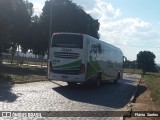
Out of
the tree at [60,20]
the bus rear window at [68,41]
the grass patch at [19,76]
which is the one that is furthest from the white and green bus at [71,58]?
the tree at [60,20]

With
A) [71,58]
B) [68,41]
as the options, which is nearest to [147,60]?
[68,41]

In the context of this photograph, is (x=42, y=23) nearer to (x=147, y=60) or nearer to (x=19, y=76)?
(x=19, y=76)

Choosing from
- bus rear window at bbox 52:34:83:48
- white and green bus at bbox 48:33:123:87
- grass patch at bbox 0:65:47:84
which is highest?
bus rear window at bbox 52:34:83:48

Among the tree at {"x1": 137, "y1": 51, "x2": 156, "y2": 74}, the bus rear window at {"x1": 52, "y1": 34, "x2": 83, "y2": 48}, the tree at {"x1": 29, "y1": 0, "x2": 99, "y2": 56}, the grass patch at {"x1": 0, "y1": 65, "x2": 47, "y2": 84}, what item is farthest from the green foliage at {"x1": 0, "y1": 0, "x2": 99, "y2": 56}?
the tree at {"x1": 137, "y1": 51, "x2": 156, "y2": 74}

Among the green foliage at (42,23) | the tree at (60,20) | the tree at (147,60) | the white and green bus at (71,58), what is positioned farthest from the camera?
the tree at (147,60)

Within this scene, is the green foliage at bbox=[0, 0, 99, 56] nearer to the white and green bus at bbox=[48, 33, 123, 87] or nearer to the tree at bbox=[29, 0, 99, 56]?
the tree at bbox=[29, 0, 99, 56]

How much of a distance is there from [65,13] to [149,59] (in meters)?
75.5

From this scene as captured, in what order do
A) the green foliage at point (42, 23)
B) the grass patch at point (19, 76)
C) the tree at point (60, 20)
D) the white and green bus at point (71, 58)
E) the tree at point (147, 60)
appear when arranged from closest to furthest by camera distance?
the white and green bus at point (71, 58), the grass patch at point (19, 76), the green foliage at point (42, 23), the tree at point (60, 20), the tree at point (147, 60)

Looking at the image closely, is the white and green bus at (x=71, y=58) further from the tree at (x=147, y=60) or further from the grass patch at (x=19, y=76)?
the tree at (x=147, y=60)

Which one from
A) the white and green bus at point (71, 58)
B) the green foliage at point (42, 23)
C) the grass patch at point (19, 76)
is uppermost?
the green foliage at point (42, 23)

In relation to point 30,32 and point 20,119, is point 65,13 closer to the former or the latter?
point 30,32

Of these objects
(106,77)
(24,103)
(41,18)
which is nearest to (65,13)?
(41,18)

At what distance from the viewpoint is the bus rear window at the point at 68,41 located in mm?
23969

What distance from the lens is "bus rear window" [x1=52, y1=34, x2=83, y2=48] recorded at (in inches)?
944
